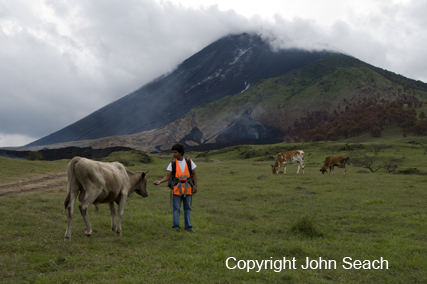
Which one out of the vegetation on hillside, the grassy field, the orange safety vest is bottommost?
the grassy field

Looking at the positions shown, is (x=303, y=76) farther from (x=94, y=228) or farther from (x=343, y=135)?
(x=94, y=228)

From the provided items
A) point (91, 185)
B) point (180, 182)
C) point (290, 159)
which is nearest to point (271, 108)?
point (290, 159)

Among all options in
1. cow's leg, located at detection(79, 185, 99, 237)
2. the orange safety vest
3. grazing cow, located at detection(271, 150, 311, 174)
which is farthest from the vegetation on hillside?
cow's leg, located at detection(79, 185, 99, 237)

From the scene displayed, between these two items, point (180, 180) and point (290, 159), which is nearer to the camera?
point (180, 180)

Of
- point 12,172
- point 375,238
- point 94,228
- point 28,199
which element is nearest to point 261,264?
point 375,238

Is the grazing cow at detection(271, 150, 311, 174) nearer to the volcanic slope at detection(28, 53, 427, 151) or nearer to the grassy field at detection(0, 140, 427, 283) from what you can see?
the grassy field at detection(0, 140, 427, 283)

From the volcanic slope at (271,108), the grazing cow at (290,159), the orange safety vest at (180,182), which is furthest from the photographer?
the volcanic slope at (271,108)

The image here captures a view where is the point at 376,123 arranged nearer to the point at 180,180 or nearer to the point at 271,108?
the point at 271,108

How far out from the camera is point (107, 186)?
25.9 feet

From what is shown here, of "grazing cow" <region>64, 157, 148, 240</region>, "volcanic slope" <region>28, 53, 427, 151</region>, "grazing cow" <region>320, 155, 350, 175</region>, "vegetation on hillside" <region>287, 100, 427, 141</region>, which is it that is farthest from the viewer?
"volcanic slope" <region>28, 53, 427, 151</region>

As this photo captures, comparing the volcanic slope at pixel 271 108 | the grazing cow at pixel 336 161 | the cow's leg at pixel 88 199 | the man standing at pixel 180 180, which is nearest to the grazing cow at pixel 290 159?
the grazing cow at pixel 336 161

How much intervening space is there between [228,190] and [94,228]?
1052 centimetres

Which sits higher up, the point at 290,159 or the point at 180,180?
the point at 290,159

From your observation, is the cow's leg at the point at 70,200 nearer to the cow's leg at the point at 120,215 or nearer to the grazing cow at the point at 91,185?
the grazing cow at the point at 91,185
